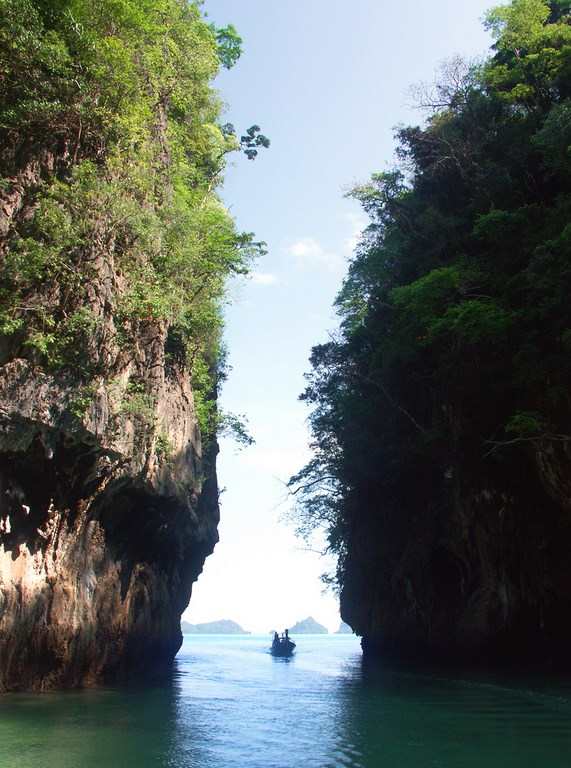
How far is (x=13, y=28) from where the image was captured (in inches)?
467

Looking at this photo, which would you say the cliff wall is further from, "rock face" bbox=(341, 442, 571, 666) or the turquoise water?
"rock face" bbox=(341, 442, 571, 666)

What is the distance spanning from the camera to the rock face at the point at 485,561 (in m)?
19.0

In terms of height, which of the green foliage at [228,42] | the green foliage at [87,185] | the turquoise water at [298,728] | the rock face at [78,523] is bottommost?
the turquoise water at [298,728]

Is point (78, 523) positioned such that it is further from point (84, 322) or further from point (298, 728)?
point (298, 728)

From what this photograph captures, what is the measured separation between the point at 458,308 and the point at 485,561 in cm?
925

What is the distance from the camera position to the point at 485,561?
21422mm

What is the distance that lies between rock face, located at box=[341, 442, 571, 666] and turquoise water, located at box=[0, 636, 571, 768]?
4.60 metres

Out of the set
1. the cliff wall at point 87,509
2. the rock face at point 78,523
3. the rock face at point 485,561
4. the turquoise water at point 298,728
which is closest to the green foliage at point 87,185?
the cliff wall at point 87,509

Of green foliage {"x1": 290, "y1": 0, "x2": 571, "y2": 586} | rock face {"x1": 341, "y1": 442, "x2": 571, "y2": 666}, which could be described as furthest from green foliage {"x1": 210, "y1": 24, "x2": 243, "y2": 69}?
rock face {"x1": 341, "y1": 442, "x2": 571, "y2": 666}

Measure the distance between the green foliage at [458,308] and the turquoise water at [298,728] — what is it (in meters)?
6.23

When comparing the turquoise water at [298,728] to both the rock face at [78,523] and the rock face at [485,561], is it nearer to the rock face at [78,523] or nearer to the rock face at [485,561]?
the rock face at [78,523]

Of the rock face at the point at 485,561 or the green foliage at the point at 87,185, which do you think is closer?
the green foliage at the point at 87,185

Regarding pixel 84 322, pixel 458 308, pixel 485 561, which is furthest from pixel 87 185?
pixel 485 561

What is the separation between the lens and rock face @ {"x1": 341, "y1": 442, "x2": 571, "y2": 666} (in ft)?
62.3
